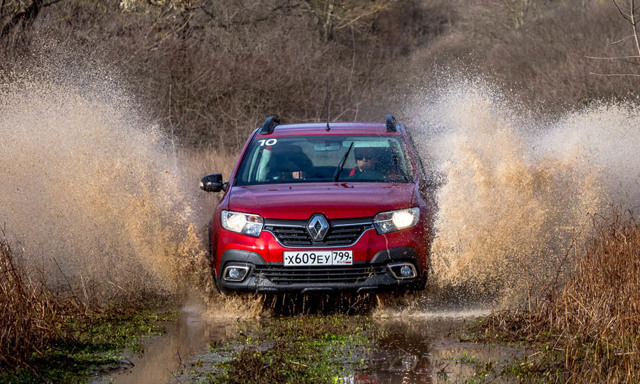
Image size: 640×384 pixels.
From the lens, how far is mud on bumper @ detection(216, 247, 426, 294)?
8.55m

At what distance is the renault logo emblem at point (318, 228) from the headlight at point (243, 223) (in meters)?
0.46

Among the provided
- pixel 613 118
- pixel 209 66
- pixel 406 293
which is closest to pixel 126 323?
pixel 406 293

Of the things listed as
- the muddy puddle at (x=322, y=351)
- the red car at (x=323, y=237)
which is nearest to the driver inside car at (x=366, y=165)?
the red car at (x=323, y=237)

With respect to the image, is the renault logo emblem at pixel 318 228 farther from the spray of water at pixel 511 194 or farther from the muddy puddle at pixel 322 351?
the spray of water at pixel 511 194

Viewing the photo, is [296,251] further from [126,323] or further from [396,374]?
[396,374]

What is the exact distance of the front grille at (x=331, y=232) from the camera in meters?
8.61

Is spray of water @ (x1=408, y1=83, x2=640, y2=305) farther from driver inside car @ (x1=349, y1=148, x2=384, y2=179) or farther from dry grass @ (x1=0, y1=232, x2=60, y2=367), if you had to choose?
dry grass @ (x1=0, y1=232, x2=60, y2=367)

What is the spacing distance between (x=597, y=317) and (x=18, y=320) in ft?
12.3

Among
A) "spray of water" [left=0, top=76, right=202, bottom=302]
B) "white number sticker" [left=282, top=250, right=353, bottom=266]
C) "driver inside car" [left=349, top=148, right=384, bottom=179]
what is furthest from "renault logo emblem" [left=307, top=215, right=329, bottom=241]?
"spray of water" [left=0, top=76, right=202, bottom=302]

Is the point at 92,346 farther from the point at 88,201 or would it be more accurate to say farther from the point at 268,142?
the point at 88,201

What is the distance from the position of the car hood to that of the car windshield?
346 millimetres

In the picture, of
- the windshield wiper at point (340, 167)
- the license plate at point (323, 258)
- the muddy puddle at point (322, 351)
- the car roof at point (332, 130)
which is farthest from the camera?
the car roof at point (332, 130)

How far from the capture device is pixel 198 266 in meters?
10.1

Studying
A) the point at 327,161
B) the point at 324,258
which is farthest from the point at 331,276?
the point at 327,161
